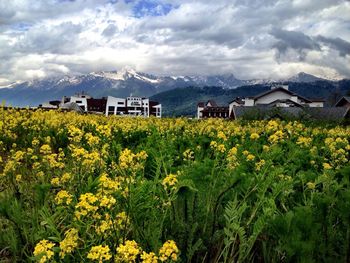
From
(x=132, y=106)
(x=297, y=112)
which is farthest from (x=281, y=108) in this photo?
(x=132, y=106)

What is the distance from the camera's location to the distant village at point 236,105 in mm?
63281

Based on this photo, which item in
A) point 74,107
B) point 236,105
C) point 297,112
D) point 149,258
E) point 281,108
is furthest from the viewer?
point 236,105

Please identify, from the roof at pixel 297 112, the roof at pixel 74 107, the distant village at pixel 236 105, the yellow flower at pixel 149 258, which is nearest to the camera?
the yellow flower at pixel 149 258

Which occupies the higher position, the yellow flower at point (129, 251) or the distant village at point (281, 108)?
the yellow flower at point (129, 251)

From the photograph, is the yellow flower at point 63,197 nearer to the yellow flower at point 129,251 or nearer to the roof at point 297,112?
the yellow flower at point 129,251

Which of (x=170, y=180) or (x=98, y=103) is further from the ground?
(x=170, y=180)

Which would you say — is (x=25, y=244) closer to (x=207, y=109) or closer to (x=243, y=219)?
(x=243, y=219)

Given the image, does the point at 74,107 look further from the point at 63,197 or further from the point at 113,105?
the point at 113,105

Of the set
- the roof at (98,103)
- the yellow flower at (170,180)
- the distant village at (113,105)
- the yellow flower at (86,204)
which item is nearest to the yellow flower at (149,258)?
the yellow flower at (86,204)

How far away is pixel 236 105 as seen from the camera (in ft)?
249

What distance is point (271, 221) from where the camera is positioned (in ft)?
8.56

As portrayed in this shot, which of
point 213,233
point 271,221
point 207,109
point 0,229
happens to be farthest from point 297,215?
point 207,109

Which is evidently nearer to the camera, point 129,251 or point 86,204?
point 129,251

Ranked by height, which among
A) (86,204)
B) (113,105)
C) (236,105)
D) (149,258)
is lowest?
(113,105)
